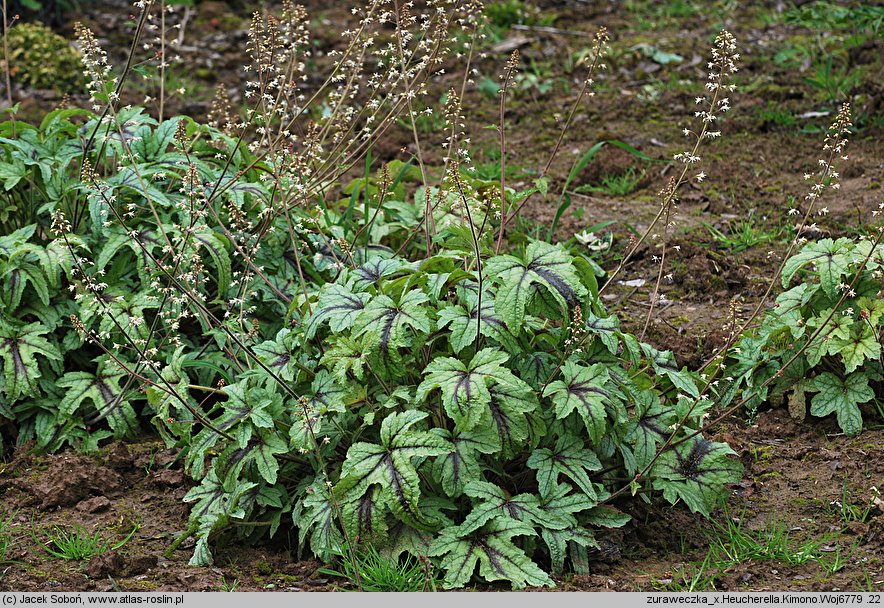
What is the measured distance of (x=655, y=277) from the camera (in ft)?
16.3

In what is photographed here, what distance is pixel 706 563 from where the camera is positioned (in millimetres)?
3053

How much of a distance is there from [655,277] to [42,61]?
5423 millimetres

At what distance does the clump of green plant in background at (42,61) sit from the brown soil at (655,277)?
0.26 meters

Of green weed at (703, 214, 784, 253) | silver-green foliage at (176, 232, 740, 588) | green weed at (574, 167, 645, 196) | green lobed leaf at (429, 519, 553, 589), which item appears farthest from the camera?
green weed at (574, 167, 645, 196)

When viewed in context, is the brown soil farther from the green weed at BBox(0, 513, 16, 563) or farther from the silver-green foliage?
the silver-green foliage

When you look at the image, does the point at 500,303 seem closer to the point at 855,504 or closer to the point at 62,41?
the point at 855,504

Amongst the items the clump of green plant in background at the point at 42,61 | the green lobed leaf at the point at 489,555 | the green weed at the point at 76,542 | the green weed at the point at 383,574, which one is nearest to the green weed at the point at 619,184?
the green lobed leaf at the point at 489,555

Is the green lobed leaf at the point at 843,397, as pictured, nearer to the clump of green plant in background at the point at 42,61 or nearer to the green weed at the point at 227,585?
the green weed at the point at 227,585

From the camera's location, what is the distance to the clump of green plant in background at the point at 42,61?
301 inches

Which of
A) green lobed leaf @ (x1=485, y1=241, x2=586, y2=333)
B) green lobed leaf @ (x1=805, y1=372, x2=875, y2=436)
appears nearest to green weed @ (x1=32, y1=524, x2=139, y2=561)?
green lobed leaf @ (x1=485, y1=241, x2=586, y2=333)

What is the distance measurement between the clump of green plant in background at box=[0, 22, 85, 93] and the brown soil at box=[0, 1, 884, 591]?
26cm

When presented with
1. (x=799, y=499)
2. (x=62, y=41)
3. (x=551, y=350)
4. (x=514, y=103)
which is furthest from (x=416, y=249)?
(x=62, y=41)

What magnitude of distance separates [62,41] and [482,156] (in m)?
3.93

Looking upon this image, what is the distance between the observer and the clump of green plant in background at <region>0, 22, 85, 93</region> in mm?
7641
